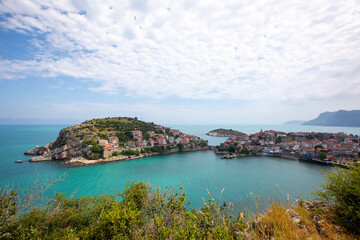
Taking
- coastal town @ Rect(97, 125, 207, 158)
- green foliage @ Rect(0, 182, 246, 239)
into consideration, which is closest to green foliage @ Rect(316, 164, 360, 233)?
green foliage @ Rect(0, 182, 246, 239)

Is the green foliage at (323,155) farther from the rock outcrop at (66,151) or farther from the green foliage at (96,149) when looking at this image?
the rock outcrop at (66,151)

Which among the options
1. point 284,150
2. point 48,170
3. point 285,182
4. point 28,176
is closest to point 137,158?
point 48,170

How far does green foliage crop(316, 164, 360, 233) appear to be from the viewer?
230cm

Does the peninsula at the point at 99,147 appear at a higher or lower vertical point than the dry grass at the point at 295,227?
lower

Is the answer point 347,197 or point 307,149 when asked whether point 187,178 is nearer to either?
point 347,197

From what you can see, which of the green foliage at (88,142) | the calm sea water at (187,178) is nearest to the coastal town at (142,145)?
the green foliage at (88,142)

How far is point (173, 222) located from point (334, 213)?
9.61 ft

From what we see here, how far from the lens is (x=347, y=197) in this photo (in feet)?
8.63

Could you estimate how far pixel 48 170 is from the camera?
20.3 m

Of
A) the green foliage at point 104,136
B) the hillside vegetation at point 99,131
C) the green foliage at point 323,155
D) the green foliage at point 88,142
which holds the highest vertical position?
the hillside vegetation at point 99,131

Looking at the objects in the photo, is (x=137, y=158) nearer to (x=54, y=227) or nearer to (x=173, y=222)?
(x=54, y=227)

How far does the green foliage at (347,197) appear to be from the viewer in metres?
2.30

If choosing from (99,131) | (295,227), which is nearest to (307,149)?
(295,227)

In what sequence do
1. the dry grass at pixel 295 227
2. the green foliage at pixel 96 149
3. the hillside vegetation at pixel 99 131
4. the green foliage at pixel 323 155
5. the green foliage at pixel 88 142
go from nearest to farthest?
the dry grass at pixel 295 227, the green foliage at pixel 96 149, the green foliage at pixel 88 142, the green foliage at pixel 323 155, the hillside vegetation at pixel 99 131
